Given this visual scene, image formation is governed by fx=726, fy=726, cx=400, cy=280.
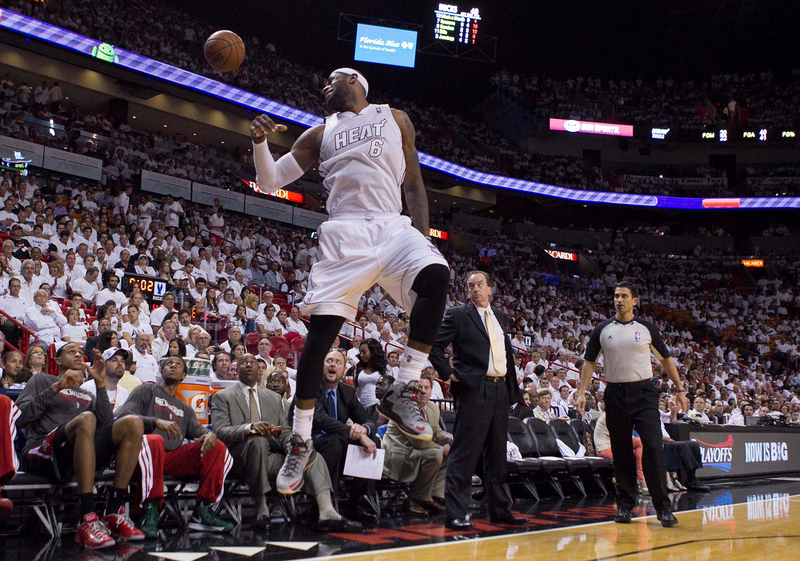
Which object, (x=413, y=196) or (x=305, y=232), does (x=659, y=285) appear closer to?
(x=305, y=232)

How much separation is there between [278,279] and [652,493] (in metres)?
10.9

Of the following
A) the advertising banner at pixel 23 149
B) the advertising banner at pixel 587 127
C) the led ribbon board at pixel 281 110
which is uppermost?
the advertising banner at pixel 587 127

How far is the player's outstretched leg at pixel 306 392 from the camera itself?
10.2ft

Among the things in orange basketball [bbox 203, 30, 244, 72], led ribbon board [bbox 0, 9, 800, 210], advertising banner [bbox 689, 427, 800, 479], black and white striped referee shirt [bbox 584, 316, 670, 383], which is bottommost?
advertising banner [bbox 689, 427, 800, 479]

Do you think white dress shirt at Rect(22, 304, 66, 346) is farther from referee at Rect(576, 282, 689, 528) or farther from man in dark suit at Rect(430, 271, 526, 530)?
referee at Rect(576, 282, 689, 528)

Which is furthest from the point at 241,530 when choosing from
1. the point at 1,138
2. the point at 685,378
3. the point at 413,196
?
the point at 685,378

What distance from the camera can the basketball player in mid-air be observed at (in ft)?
10.1

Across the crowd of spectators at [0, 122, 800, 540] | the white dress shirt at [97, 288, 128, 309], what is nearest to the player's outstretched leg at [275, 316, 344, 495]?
the crowd of spectators at [0, 122, 800, 540]

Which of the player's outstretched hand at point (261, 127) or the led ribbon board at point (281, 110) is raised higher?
the led ribbon board at point (281, 110)

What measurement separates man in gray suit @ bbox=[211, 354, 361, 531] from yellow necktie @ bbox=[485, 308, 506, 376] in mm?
1511

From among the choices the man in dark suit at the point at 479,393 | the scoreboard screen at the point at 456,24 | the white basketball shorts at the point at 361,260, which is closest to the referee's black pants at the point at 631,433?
the man in dark suit at the point at 479,393

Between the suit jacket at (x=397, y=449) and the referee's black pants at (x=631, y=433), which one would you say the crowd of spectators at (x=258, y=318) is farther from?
the referee's black pants at (x=631, y=433)

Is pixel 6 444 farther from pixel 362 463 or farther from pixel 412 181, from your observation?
pixel 412 181

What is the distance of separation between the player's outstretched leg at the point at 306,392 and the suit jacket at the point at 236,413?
2175mm
